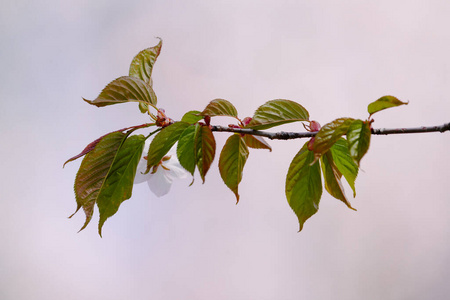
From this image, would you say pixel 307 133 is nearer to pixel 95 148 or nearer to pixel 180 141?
pixel 180 141

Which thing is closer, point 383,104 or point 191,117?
point 383,104

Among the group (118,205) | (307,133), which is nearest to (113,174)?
(118,205)

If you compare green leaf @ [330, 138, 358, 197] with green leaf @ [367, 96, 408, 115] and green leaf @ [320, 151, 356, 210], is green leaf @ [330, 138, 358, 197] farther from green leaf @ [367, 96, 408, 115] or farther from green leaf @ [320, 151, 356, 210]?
green leaf @ [367, 96, 408, 115]

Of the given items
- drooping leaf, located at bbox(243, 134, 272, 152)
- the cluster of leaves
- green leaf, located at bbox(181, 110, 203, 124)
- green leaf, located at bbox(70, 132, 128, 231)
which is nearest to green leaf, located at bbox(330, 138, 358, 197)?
the cluster of leaves

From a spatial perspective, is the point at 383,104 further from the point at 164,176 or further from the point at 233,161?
the point at 164,176

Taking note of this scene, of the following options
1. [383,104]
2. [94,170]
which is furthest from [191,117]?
[383,104]

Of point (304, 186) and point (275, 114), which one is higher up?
point (275, 114)
